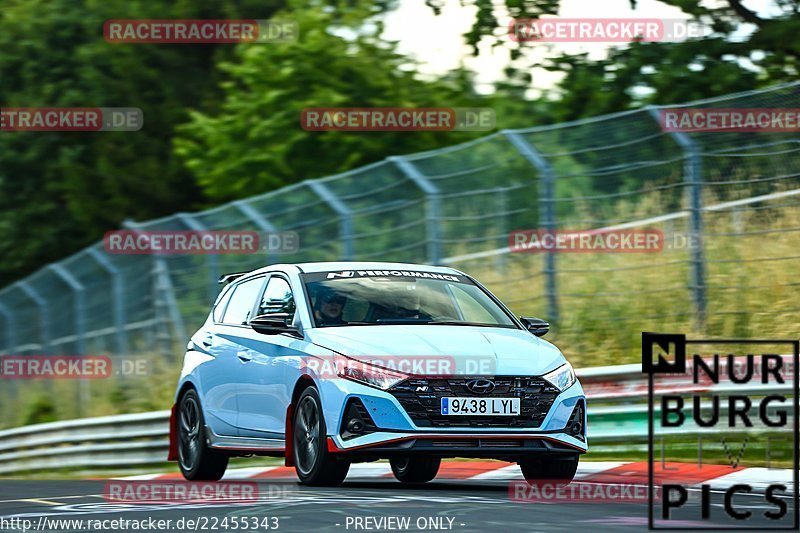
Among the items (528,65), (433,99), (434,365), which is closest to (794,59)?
(528,65)

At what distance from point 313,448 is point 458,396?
44.1 inches

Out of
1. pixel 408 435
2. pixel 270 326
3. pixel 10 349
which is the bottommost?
pixel 10 349

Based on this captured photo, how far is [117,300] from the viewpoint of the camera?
24562 millimetres

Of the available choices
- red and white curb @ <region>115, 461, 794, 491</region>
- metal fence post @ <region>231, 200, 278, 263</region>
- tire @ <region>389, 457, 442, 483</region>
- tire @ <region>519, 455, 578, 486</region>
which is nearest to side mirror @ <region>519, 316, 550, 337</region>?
tire @ <region>519, 455, 578, 486</region>

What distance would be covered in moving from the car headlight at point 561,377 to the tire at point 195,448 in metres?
3.42

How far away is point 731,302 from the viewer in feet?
51.6

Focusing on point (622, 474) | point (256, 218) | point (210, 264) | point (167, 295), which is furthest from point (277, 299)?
point (167, 295)

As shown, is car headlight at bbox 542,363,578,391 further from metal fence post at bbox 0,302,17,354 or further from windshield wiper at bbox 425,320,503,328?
metal fence post at bbox 0,302,17,354

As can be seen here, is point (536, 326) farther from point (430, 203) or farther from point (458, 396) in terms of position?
point (430, 203)

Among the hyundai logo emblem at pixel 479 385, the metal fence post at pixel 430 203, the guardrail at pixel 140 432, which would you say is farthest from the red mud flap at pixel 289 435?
the metal fence post at pixel 430 203

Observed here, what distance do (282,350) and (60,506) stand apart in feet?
6.01

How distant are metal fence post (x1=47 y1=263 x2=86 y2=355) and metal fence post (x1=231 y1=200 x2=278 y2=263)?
487cm

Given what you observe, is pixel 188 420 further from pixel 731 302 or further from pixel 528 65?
pixel 528 65

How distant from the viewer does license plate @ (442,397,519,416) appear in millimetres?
10492
